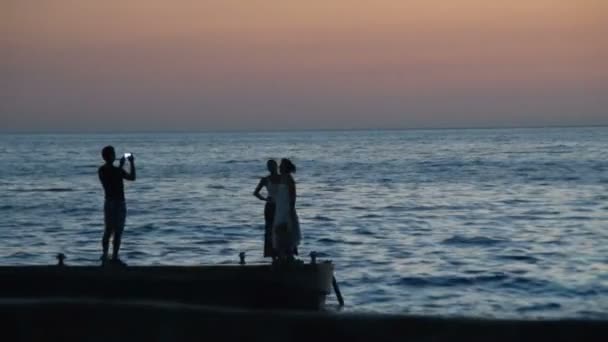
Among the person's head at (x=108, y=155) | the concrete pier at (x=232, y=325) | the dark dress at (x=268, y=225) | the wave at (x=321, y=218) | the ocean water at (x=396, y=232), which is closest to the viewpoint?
the concrete pier at (x=232, y=325)

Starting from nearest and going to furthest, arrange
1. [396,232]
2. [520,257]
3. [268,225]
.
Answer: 1. [268,225]
2. [520,257]
3. [396,232]

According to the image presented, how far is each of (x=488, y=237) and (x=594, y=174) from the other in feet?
142

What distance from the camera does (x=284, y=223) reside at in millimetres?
13836

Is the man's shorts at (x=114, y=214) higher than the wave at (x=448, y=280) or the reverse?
higher

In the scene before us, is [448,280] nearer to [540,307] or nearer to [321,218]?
[540,307]

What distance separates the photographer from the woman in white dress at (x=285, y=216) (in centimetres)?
1373

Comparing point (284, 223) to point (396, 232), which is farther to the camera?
point (396, 232)

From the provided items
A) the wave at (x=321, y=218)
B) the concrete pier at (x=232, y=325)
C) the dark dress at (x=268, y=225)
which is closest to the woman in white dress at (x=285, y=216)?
the dark dress at (x=268, y=225)

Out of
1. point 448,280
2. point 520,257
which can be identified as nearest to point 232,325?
point 448,280

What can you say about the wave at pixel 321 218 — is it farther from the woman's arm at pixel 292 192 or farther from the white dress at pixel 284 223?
the woman's arm at pixel 292 192

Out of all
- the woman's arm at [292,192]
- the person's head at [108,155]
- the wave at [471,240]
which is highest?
the person's head at [108,155]

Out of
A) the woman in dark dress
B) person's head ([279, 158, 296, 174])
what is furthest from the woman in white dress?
the woman in dark dress

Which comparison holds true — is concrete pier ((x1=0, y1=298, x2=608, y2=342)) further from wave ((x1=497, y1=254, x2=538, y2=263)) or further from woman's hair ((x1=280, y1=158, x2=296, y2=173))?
wave ((x1=497, y1=254, x2=538, y2=263))

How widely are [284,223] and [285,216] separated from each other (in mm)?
110
